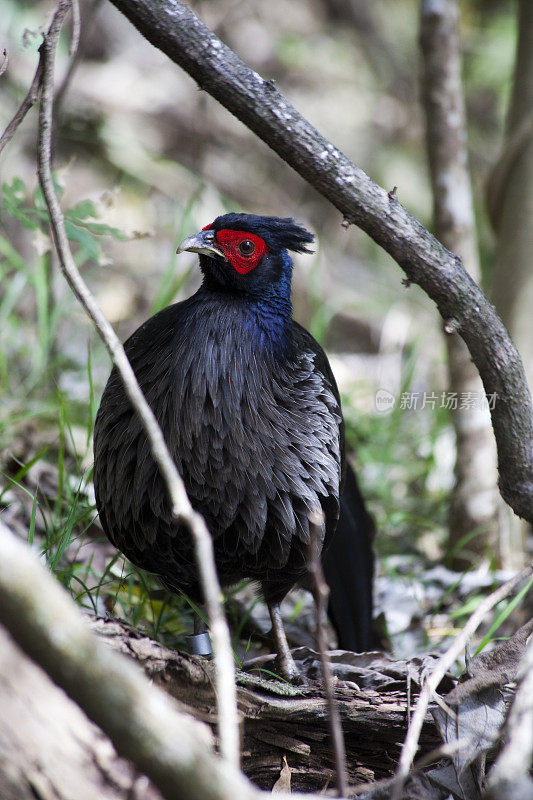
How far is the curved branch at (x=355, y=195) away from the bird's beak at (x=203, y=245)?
0.49 metres

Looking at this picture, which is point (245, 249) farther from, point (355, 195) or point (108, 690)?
point (108, 690)

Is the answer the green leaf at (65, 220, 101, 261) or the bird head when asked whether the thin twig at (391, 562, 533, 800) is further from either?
the green leaf at (65, 220, 101, 261)

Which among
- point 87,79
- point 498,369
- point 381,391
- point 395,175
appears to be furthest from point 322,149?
point 395,175

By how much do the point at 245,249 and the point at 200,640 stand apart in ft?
4.53

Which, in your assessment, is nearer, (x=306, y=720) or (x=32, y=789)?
(x=32, y=789)

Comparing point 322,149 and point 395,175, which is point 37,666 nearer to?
point 322,149

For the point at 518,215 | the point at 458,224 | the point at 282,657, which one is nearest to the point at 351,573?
the point at 282,657

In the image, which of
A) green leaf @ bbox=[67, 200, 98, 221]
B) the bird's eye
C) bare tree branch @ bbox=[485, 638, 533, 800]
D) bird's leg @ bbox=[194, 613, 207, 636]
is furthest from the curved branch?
bird's leg @ bbox=[194, 613, 207, 636]

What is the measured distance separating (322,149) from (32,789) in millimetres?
1678

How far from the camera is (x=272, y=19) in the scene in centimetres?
767

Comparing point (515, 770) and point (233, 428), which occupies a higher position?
point (233, 428)

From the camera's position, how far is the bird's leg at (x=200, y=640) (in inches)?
104

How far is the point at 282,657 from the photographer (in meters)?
2.63

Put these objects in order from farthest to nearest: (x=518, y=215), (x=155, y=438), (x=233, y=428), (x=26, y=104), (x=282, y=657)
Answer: (x=518, y=215)
(x=282, y=657)
(x=233, y=428)
(x=26, y=104)
(x=155, y=438)
